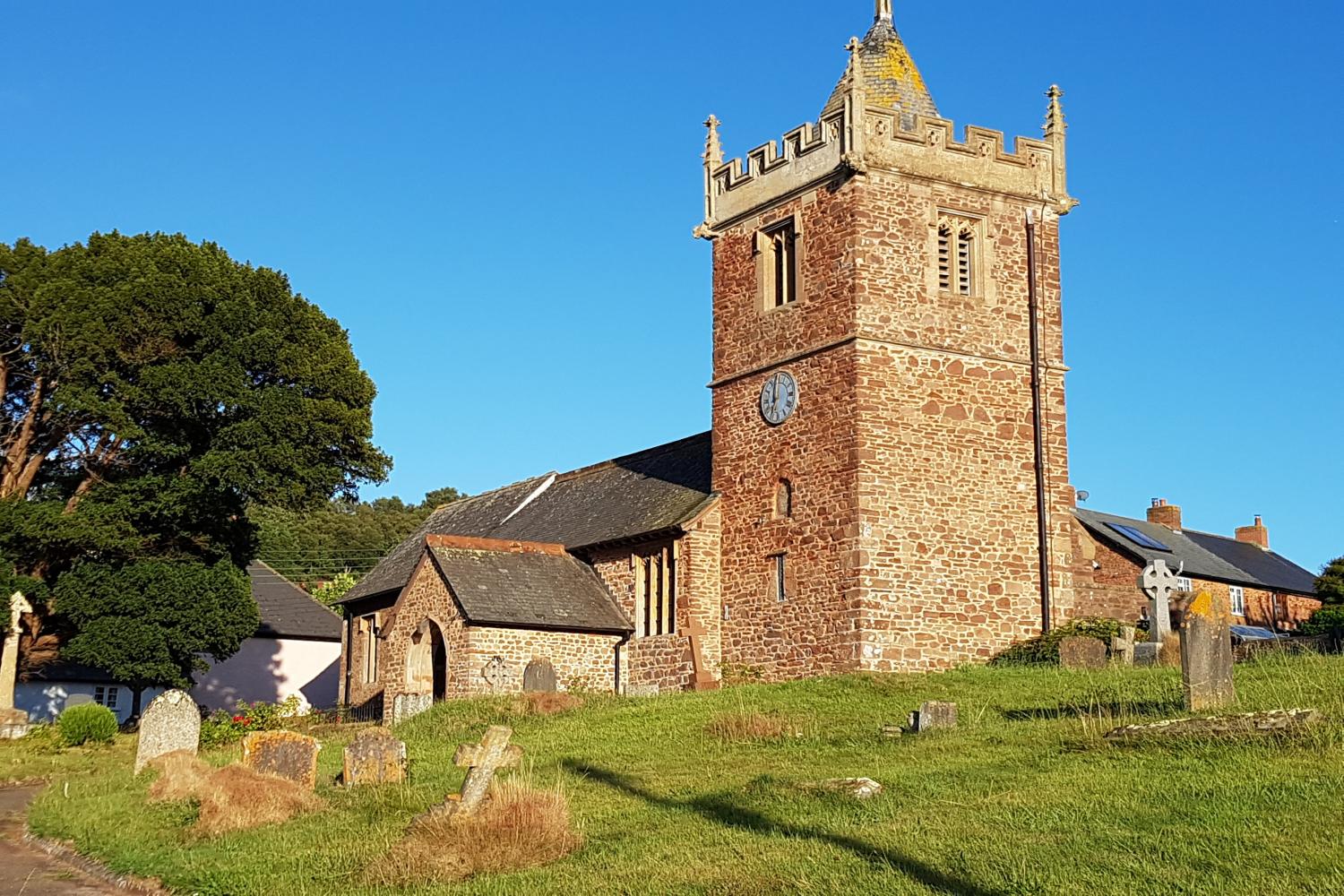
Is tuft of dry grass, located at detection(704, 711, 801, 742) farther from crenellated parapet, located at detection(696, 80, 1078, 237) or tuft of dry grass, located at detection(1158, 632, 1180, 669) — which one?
crenellated parapet, located at detection(696, 80, 1078, 237)

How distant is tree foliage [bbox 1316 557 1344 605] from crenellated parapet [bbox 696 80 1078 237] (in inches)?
699

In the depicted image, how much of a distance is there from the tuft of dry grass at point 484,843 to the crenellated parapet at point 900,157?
19746 mm

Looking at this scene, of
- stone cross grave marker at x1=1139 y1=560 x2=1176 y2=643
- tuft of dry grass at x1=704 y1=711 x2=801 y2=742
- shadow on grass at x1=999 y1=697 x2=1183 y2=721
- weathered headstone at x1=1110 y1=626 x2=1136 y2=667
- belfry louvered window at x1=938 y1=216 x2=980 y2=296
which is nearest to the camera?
shadow on grass at x1=999 y1=697 x2=1183 y2=721

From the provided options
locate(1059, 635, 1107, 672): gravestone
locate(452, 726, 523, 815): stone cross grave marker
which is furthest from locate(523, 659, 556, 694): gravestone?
locate(452, 726, 523, 815): stone cross grave marker

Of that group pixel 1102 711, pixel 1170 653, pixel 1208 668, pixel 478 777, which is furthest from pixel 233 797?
pixel 1170 653

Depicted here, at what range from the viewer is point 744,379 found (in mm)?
33531

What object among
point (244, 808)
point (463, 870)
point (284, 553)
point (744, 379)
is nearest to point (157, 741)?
point (244, 808)

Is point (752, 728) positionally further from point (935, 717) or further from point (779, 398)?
point (779, 398)

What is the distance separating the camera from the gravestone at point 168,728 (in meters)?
22.1

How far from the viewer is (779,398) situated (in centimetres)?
3238

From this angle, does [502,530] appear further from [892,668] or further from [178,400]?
[892,668]

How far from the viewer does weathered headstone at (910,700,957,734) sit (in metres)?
19.1

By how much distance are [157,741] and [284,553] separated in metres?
71.1

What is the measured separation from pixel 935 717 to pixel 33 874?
1067 centimetres
